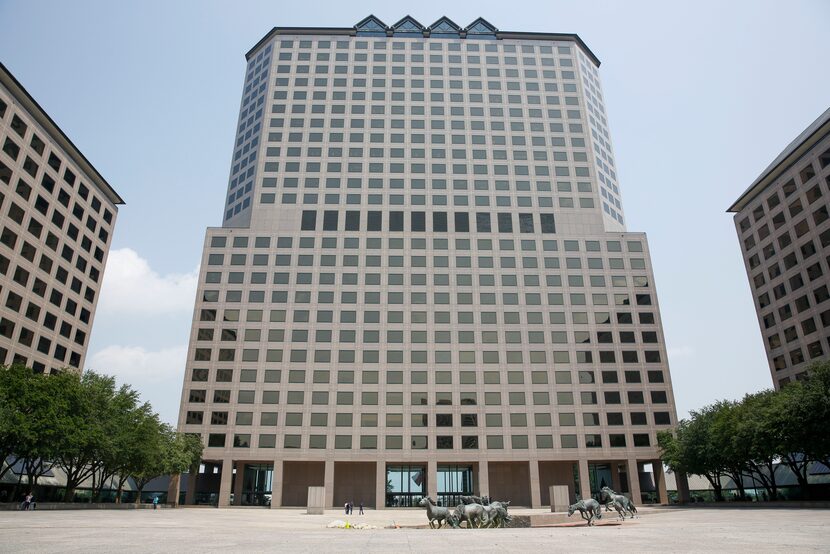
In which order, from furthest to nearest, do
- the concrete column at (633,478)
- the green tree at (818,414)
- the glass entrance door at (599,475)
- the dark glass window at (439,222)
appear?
1. the dark glass window at (439,222)
2. the glass entrance door at (599,475)
3. the concrete column at (633,478)
4. the green tree at (818,414)

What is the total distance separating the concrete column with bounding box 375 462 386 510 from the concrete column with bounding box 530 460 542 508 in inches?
834

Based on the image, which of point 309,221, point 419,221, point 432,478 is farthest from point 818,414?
point 309,221

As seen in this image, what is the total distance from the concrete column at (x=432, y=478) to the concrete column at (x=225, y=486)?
2802cm

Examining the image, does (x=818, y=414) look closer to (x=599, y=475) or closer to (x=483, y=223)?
(x=599, y=475)

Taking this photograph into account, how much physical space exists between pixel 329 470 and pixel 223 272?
3541cm

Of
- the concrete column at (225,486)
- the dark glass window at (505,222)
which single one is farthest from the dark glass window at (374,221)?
the concrete column at (225,486)

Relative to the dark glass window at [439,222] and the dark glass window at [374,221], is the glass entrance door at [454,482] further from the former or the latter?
the dark glass window at [374,221]

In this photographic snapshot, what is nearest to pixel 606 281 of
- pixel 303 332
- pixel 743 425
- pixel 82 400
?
pixel 743 425

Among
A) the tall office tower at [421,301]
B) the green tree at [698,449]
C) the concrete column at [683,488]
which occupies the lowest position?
the concrete column at [683,488]

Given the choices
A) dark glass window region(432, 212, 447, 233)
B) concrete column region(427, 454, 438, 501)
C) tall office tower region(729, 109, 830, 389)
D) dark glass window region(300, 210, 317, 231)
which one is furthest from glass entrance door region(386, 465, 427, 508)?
tall office tower region(729, 109, 830, 389)

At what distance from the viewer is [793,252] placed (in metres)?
81.8

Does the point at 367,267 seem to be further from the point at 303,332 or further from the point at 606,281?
the point at 606,281

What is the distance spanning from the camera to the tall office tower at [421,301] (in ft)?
260

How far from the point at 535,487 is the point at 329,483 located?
2936 cm
